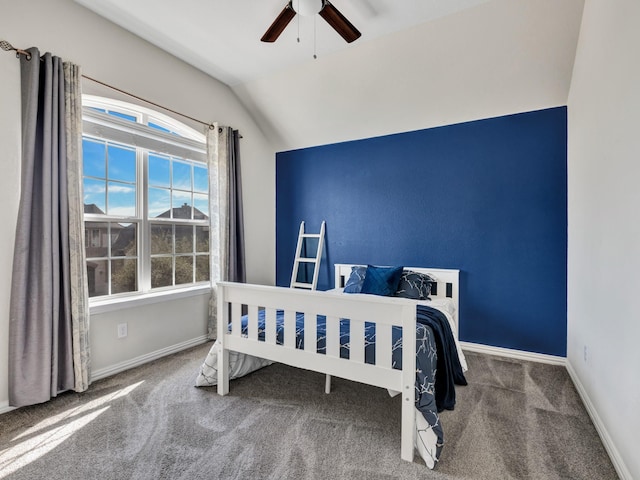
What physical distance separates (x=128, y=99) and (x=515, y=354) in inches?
161

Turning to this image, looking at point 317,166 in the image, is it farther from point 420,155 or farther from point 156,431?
point 156,431

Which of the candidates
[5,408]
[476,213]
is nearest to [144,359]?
[5,408]

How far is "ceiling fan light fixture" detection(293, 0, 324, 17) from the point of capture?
2043mm

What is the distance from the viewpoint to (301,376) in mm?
2668

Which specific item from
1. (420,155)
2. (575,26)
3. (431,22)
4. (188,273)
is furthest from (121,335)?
(575,26)

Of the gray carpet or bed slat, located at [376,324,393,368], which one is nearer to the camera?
the gray carpet

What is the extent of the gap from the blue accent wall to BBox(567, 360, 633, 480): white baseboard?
73 centimetres

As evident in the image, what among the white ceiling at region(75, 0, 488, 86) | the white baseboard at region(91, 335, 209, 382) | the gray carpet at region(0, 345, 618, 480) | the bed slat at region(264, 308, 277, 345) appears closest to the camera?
the gray carpet at region(0, 345, 618, 480)

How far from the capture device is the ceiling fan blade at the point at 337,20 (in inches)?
80.1

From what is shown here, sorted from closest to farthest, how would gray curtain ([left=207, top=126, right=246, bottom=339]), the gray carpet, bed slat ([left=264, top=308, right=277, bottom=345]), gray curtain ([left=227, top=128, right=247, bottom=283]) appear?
the gray carpet
bed slat ([left=264, top=308, right=277, bottom=345])
gray curtain ([left=207, top=126, right=246, bottom=339])
gray curtain ([left=227, top=128, right=247, bottom=283])

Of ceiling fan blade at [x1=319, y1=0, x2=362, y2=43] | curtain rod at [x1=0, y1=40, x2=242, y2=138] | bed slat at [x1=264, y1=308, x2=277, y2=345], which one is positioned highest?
ceiling fan blade at [x1=319, y1=0, x2=362, y2=43]

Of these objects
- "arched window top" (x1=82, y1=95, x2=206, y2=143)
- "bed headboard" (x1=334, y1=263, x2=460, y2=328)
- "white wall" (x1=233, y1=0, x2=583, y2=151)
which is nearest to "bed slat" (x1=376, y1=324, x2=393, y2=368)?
"bed headboard" (x1=334, y1=263, x2=460, y2=328)

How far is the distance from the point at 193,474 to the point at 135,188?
2390mm

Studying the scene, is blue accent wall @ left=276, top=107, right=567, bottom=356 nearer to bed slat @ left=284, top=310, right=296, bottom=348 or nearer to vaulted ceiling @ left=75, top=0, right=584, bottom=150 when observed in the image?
vaulted ceiling @ left=75, top=0, right=584, bottom=150
